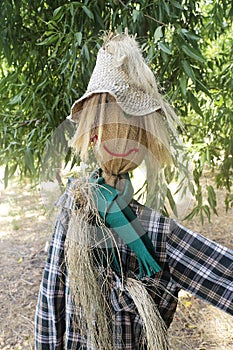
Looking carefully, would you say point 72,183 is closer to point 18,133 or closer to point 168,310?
point 168,310

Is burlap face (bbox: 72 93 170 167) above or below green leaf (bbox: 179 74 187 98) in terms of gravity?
below

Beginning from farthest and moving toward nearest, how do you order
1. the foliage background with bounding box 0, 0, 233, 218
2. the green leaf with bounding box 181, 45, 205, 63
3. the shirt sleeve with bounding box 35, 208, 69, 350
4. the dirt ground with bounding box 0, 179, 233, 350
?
the dirt ground with bounding box 0, 179, 233, 350 → the foliage background with bounding box 0, 0, 233, 218 → the green leaf with bounding box 181, 45, 205, 63 → the shirt sleeve with bounding box 35, 208, 69, 350

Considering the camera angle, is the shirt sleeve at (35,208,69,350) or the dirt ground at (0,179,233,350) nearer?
the shirt sleeve at (35,208,69,350)

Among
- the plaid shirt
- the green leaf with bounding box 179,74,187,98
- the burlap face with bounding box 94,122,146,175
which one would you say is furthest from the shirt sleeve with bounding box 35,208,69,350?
the green leaf with bounding box 179,74,187,98

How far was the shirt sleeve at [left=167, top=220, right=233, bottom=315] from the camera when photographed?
2.64 ft

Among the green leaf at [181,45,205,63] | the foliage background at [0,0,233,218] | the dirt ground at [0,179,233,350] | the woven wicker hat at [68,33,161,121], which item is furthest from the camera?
the dirt ground at [0,179,233,350]

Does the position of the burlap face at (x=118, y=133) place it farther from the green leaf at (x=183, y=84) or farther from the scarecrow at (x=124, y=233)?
the green leaf at (x=183, y=84)

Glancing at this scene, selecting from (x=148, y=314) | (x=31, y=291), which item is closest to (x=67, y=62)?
(x=148, y=314)

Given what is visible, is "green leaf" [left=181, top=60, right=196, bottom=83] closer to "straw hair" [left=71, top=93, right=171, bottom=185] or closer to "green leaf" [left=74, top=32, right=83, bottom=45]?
"green leaf" [left=74, top=32, right=83, bottom=45]

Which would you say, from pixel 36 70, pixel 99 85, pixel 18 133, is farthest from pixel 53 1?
pixel 99 85

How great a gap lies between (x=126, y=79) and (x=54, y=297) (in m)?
0.49

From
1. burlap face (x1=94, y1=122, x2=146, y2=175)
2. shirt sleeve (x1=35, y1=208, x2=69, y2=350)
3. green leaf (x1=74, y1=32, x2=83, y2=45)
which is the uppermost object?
green leaf (x1=74, y1=32, x2=83, y2=45)

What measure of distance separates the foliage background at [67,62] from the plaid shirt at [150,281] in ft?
1.95

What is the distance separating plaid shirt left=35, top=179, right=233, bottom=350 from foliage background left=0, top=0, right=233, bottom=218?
0.59 meters
